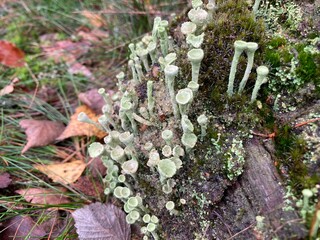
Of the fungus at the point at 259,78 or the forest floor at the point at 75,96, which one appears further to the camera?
the forest floor at the point at 75,96

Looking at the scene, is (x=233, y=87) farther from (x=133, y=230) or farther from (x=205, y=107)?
(x=133, y=230)

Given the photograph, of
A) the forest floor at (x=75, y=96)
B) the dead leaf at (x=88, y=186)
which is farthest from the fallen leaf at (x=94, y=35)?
the dead leaf at (x=88, y=186)

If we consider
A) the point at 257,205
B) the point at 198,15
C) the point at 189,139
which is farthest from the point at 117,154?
the point at 198,15

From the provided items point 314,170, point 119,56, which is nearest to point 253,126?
point 314,170

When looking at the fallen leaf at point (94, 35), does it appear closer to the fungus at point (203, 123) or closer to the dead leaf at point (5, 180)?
the dead leaf at point (5, 180)

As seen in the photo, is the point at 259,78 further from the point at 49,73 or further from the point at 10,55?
the point at 10,55
